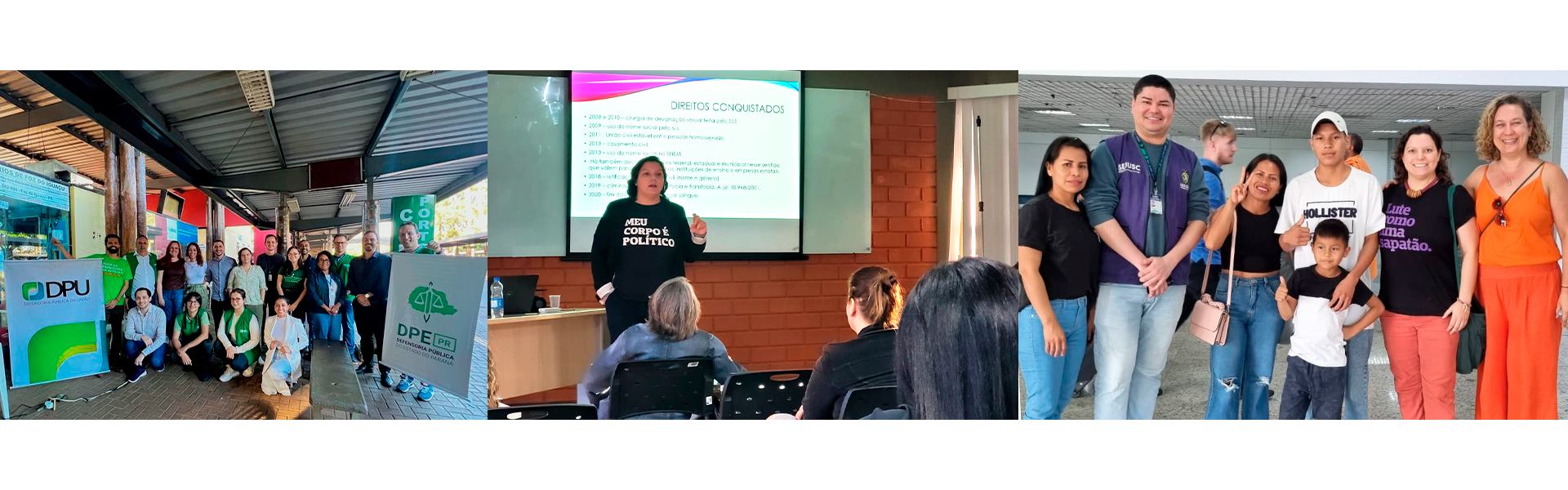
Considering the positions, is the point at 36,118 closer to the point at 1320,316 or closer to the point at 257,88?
the point at 257,88

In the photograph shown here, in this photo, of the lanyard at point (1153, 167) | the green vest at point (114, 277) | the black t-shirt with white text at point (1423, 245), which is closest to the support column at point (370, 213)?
the green vest at point (114, 277)

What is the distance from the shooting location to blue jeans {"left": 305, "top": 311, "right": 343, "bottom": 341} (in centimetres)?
436

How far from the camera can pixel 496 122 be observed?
3.93 meters

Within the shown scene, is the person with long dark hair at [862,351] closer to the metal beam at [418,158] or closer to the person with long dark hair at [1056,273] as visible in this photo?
the person with long dark hair at [1056,273]

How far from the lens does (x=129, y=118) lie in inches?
166

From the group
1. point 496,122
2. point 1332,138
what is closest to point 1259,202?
point 1332,138

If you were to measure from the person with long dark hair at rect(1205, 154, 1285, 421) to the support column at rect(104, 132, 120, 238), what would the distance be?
5192mm

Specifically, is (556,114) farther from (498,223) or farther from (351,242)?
(351,242)

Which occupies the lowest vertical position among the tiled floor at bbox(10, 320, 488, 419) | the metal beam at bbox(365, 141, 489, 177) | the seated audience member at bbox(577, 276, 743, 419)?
the tiled floor at bbox(10, 320, 488, 419)

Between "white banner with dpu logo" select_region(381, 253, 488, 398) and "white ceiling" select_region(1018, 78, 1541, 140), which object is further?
"white banner with dpu logo" select_region(381, 253, 488, 398)

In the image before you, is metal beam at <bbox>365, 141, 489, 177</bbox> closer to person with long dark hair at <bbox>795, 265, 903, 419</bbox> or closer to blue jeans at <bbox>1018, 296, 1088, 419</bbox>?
person with long dark hair at <bbox>795, 265, 903, 419</bbox>

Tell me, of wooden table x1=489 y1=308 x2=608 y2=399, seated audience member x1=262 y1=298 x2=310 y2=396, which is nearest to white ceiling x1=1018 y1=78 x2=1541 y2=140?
wooden table x1=489 y1=308 x2=608 y2=399

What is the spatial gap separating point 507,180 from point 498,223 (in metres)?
0.20

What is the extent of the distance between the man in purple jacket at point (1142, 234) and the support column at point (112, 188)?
15.2 ft
